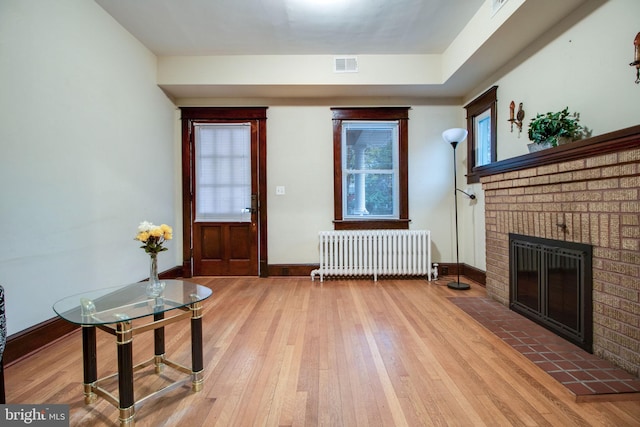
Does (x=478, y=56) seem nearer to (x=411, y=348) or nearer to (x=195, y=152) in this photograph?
(x=411, y=348)

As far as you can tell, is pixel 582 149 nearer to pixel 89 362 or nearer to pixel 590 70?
pixel 590 70

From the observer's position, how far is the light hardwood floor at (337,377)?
1.36m

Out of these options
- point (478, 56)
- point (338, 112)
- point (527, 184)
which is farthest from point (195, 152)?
point (527, 184)

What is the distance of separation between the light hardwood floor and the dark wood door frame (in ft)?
5.07

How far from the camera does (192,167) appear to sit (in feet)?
13.5

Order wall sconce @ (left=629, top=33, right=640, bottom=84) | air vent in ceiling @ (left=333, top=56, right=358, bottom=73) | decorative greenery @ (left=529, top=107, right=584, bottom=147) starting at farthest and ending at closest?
air vent in ceiling @ (left=333, top=56, right=358, bottom=73), decorative greenery @ (left=529, top=107, right=584, bottom=147), wall sconce @ (left=629, top=33, right=640, bottom=84)

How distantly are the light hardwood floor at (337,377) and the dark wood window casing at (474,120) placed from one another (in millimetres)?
1873

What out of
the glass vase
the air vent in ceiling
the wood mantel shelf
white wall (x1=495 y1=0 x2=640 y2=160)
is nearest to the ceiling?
the air vent in ceiling

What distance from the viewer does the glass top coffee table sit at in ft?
4.23

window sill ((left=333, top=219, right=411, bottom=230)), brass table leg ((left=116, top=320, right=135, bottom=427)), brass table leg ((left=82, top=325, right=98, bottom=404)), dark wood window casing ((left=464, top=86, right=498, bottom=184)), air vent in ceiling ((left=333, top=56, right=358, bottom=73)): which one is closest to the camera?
brass table leg ((left=116, top=320, right=135, bottom=427))

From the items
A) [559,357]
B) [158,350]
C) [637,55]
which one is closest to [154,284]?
[158,350]

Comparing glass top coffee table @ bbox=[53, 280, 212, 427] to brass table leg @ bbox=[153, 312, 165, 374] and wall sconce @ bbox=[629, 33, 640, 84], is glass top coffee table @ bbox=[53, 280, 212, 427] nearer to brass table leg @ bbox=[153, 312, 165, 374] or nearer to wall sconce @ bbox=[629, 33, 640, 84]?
brass table leg @ bbox=[153, 312, 165, 374]

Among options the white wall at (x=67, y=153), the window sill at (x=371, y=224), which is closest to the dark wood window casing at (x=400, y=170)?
the window sill at (x=371, y=224)

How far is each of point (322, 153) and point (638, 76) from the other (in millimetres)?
2999
